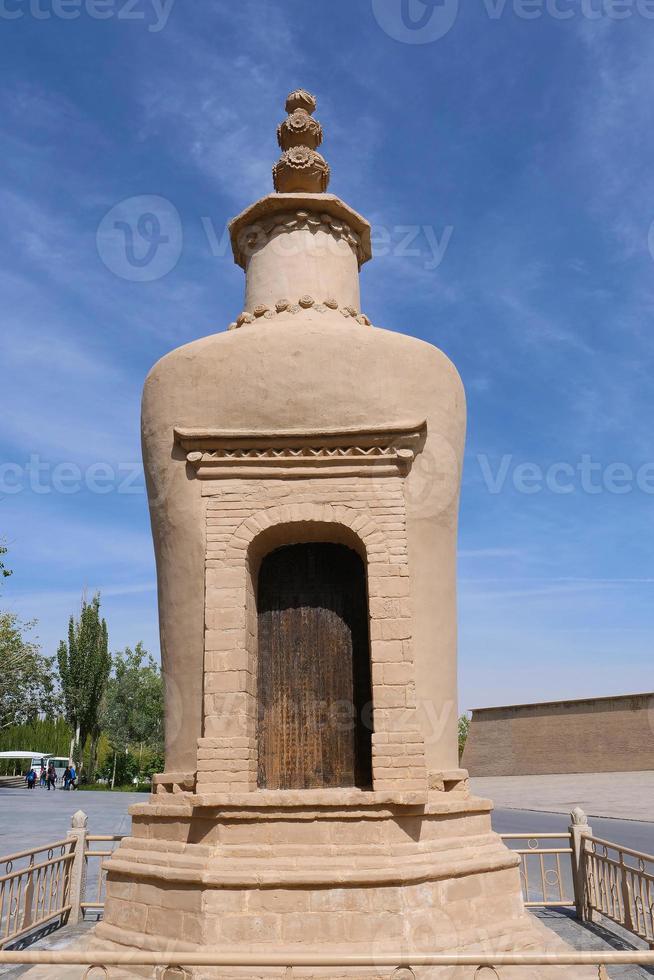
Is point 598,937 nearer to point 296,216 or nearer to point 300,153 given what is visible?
point 296,216

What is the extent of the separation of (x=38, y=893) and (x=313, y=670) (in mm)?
3973

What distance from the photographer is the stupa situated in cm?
637

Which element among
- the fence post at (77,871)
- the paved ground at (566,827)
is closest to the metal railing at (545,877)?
the paved ground at (566,827)

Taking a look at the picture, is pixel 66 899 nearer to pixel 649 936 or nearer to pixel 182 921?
pixel 182 921

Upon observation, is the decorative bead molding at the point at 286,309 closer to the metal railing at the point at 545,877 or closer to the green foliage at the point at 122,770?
the metal railing at the point at 545,877

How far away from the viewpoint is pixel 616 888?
27.0ft

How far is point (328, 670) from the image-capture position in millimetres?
7637

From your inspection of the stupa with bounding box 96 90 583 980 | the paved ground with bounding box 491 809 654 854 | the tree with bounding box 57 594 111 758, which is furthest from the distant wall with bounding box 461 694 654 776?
the stupa with bounding box 96 90 583 980

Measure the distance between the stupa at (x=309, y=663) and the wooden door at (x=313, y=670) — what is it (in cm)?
2

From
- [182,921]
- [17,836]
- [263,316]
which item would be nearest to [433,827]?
[182,921]

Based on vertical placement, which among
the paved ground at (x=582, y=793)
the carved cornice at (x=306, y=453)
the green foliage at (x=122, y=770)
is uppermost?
the carved cornice at (x=306, y=453)

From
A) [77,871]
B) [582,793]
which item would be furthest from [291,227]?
[582,793]

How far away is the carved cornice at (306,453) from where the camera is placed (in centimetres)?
774

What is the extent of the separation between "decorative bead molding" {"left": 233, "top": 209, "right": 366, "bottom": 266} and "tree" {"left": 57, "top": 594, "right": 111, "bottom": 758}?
1270 inches
